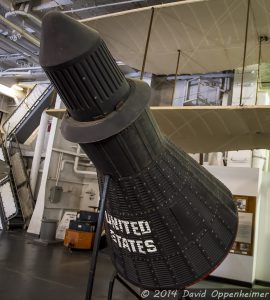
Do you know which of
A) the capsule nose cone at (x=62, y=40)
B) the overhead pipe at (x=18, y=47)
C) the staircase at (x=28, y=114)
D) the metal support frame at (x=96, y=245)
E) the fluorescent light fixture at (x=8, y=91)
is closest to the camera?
the capsule nose cone at (x=62, y=40)

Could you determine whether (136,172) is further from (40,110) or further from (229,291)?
(40,110)

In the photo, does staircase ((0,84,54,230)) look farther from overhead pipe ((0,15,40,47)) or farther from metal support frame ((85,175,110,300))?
metal support frame ((85,175,110,300))

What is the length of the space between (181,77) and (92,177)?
17.6ft

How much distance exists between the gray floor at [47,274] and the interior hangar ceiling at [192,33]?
465 cm

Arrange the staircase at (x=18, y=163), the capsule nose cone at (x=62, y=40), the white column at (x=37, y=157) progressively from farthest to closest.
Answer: the white column at (x=37, y=157) < the staircase at (x=18, y=163) < the capsule nose cone at (x=62, y=40)

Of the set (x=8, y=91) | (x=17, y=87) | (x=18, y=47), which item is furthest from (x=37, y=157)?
(x=17, y=87)

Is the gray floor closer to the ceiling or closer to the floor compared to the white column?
closer to the floor

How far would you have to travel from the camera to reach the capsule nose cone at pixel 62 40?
1136 millimetres

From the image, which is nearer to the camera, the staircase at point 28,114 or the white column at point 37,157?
the white column at point 37,157

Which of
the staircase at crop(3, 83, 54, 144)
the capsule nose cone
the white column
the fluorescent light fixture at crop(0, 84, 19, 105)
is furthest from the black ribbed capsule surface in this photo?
the fluorescent light fixture at crop(0, 84, 19, 105)

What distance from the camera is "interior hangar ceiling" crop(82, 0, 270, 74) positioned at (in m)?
4.91

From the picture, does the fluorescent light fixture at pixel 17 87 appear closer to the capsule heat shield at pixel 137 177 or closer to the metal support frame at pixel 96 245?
the capsule heat shield at pixel 137 177

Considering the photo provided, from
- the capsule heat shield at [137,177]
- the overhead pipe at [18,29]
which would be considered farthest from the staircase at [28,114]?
the capsule heat shield at [137,177]

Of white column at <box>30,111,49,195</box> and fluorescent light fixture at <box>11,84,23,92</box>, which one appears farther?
fluorescent light fixture at <box>11,84,23,92</box>
